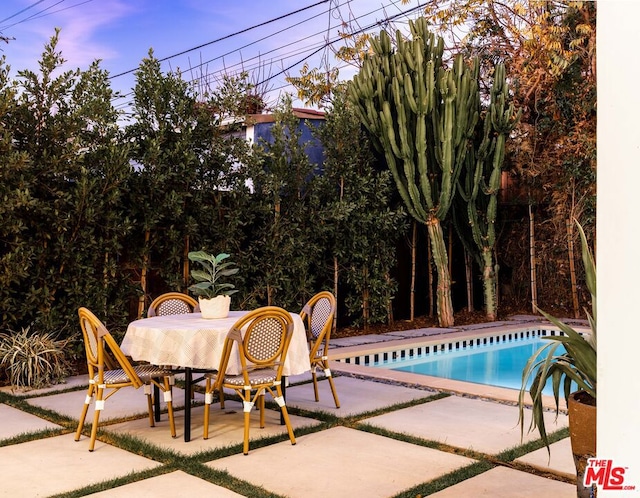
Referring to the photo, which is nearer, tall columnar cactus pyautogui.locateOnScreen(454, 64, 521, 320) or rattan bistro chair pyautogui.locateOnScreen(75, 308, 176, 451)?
rattan bistro chair pyautogui.locateOnScreen(75, 308, 176, 451)

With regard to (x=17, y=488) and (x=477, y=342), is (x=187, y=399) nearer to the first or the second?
(x=17, y=488)

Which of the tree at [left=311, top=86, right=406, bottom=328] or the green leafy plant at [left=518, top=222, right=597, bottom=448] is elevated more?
the tree at [left=311, top=86, right=406, bottom=328]

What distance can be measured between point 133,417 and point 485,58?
376 inches

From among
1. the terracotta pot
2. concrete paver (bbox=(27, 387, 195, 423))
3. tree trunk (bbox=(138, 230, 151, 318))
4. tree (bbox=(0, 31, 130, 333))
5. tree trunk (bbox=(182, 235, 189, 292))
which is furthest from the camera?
tree trunk (bbox=(182, 235, 189, 292))

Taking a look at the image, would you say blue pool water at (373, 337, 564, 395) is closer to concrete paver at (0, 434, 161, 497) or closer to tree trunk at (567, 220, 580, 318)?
tree trunk at (567, 220, 580, 318)

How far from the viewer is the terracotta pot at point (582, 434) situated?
236cm

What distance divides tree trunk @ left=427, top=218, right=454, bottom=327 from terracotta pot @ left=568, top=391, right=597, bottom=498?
6.82 metres

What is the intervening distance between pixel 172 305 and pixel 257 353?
144cm

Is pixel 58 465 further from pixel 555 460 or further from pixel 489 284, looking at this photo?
pixel 489 284

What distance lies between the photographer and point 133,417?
4531 mm

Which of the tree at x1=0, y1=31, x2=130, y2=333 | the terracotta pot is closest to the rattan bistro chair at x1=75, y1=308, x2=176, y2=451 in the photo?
the tree at x1=0, y1=31, x2=130, y2=333

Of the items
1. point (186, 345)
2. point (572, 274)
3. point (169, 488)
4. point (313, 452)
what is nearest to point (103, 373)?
point (186, 345)

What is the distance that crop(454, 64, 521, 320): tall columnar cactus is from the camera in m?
9.30

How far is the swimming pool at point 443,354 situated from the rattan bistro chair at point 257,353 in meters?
1.99
